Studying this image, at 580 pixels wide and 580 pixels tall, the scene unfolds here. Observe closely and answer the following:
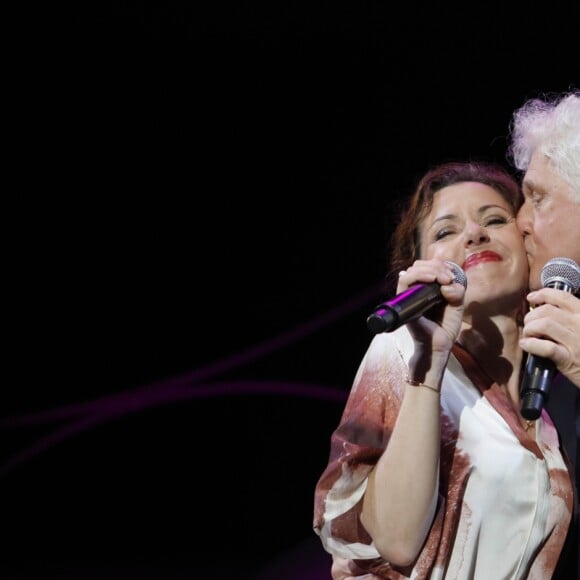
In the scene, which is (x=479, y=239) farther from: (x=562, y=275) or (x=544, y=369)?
(x=544, y=369)

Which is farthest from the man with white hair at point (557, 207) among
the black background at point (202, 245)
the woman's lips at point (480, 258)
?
the black background at point (202, 245)

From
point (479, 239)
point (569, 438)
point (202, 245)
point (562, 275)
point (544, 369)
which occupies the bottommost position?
point (569, 438)

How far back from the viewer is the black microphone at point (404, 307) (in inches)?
50.7

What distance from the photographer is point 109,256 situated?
375 centimetres

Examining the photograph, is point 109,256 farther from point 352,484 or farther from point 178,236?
point 352,484

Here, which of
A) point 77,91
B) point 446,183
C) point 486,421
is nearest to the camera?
point 486,421

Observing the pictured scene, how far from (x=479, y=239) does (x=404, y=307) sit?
2.25 ft

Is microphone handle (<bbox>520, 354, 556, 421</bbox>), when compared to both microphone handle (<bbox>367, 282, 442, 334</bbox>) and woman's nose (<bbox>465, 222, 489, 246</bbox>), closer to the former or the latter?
microphone handle (<bbox>367, 282, 442, 334</bbox>)

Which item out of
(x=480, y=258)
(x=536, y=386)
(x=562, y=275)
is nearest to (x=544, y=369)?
(x=536, y=386)

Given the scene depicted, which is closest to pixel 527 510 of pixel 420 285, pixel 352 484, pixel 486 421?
pixel 486 421

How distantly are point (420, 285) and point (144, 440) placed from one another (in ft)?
8.90

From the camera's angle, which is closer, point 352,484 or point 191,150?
point 352,484

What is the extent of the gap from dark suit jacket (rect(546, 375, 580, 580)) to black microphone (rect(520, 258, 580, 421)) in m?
0.20

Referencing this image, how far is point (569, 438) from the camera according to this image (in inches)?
79.0
